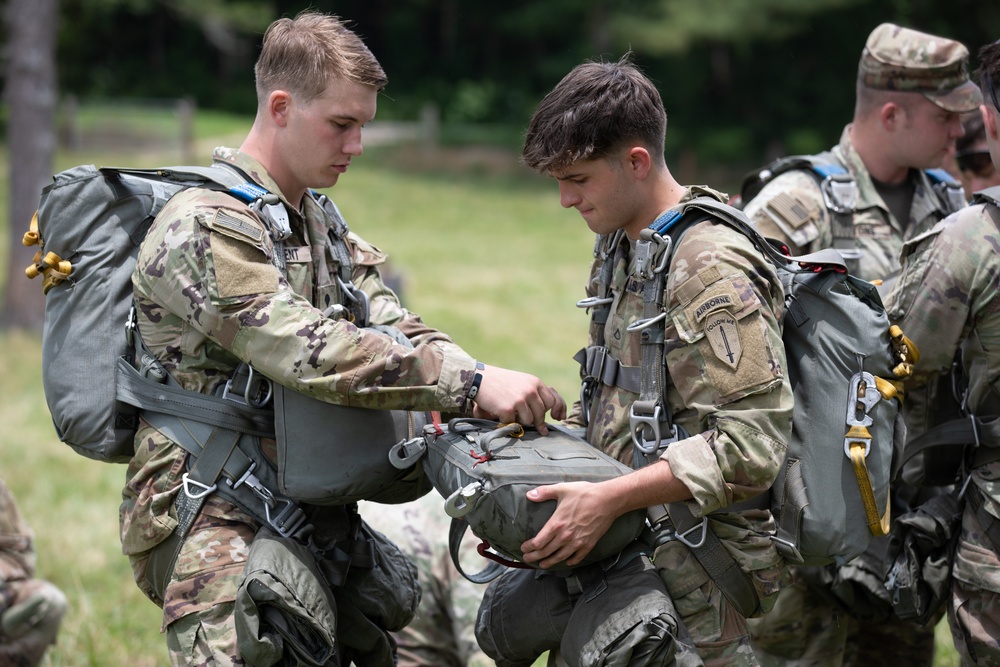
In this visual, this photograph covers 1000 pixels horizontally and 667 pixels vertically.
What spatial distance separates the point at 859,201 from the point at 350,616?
9.43 ft

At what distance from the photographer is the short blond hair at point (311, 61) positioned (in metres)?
3.65

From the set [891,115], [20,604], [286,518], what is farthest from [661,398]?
[20,604]

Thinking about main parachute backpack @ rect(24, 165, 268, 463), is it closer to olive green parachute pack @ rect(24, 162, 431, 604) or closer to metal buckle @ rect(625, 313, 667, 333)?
olive green parachute pack @ rect(24, 162, 431, 604)

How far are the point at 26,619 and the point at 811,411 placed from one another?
3.43 meters

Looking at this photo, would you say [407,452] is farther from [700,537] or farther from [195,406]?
[700,537]

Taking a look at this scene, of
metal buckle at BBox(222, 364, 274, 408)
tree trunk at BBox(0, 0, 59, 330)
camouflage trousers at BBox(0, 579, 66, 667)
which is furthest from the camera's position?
tree trunk at BBox(0, 0, 59, 330)

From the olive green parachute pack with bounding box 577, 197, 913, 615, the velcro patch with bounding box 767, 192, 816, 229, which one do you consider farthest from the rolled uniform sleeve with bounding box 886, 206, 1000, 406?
the velcro patch with bounding box 767, 192, 816, 229

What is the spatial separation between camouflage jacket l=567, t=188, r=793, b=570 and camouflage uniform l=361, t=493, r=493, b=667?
6.26 ft

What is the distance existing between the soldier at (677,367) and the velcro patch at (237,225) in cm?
84

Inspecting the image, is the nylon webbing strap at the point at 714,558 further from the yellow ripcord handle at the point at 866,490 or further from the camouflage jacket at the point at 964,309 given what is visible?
the camouflage jacket at the point at 964,309

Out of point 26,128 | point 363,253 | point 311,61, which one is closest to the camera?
point 311,61

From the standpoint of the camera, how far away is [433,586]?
496cm

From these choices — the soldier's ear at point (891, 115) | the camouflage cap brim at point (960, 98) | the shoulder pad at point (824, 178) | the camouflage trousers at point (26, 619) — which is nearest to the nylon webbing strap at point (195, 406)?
the camouflage trousers at point (26, 619)

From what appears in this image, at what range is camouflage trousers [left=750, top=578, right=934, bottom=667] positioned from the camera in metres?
4.84
